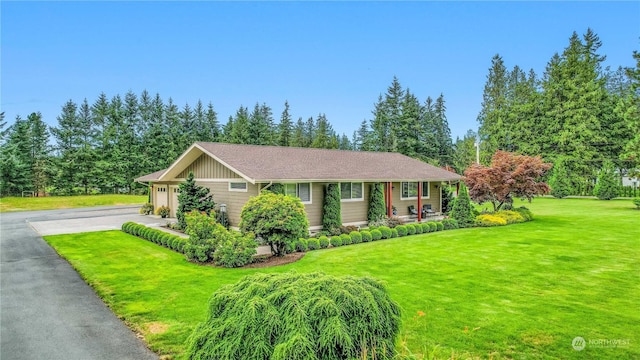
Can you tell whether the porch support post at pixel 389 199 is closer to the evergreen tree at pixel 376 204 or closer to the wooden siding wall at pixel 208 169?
the evergreen tree at pixel 376 204

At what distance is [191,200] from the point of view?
1672 centimetres

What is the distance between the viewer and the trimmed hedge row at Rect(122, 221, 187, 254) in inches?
507

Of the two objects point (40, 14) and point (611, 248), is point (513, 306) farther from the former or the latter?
point (40, 14)

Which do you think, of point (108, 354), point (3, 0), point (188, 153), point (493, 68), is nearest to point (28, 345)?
point (108, 354)

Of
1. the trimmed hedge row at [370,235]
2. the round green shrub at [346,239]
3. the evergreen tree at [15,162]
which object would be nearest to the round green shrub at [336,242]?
the trimmed hedge row at [370,235]

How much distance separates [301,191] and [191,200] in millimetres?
5332

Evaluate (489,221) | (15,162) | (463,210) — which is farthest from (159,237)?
(15,162)

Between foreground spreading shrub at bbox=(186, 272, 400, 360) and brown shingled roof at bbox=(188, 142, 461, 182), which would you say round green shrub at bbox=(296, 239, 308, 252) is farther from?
foreground spreading shrub at bbox=(186, 272, 400, 360)

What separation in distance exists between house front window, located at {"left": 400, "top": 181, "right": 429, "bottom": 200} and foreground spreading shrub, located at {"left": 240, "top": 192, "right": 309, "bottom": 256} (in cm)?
1021

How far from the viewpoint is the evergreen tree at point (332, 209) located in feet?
53.0

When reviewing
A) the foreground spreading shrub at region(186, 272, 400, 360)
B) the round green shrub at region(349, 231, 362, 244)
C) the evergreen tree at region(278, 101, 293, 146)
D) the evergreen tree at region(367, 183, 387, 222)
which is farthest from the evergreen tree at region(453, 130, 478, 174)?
the foreground spreading shrub at region(186, 272, 400, 360)

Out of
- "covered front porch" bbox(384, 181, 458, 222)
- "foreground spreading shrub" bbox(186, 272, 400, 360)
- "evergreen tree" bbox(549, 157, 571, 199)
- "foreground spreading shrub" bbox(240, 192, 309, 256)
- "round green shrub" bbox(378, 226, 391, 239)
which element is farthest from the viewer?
"evergreen tree" bbox(549, 157, 571, 199)

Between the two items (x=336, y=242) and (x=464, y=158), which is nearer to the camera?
(x=336, y=242)

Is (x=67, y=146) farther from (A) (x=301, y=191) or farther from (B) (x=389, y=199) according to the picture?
(B) (x=389, y=199)
